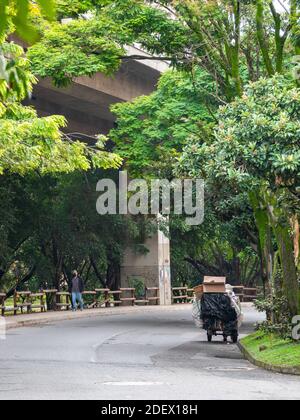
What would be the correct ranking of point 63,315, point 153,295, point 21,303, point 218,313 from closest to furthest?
1. point 218,313
2. point 63,315
3. point 21,303
4. point 153,295

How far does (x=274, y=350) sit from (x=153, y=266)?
32.1 m

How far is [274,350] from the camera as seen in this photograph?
19469 mm

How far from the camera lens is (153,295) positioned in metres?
52.6

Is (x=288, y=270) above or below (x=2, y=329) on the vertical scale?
above

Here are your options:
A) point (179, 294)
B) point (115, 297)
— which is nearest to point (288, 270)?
point (115, 297)

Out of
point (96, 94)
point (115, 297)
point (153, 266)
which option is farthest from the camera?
point (115, 297)

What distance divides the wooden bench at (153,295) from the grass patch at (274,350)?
27.9m

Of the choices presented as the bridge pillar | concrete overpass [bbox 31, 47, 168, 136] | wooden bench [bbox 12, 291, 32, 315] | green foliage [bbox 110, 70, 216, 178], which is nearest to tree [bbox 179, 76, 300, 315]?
green foliage [bbox 110, 70, 216, 178]

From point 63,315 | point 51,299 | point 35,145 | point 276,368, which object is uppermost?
point 35,145

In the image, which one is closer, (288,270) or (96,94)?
(288,270)

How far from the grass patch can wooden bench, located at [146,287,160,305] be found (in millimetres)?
27909

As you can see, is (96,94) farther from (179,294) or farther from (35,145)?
(179,294)

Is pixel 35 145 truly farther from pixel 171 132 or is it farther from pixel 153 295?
pixel 153 295

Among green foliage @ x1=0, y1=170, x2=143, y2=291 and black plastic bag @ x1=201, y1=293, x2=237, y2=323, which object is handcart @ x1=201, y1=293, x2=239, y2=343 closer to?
black plastic bag @ x1=201, y1=293, x2=237, y2=323
